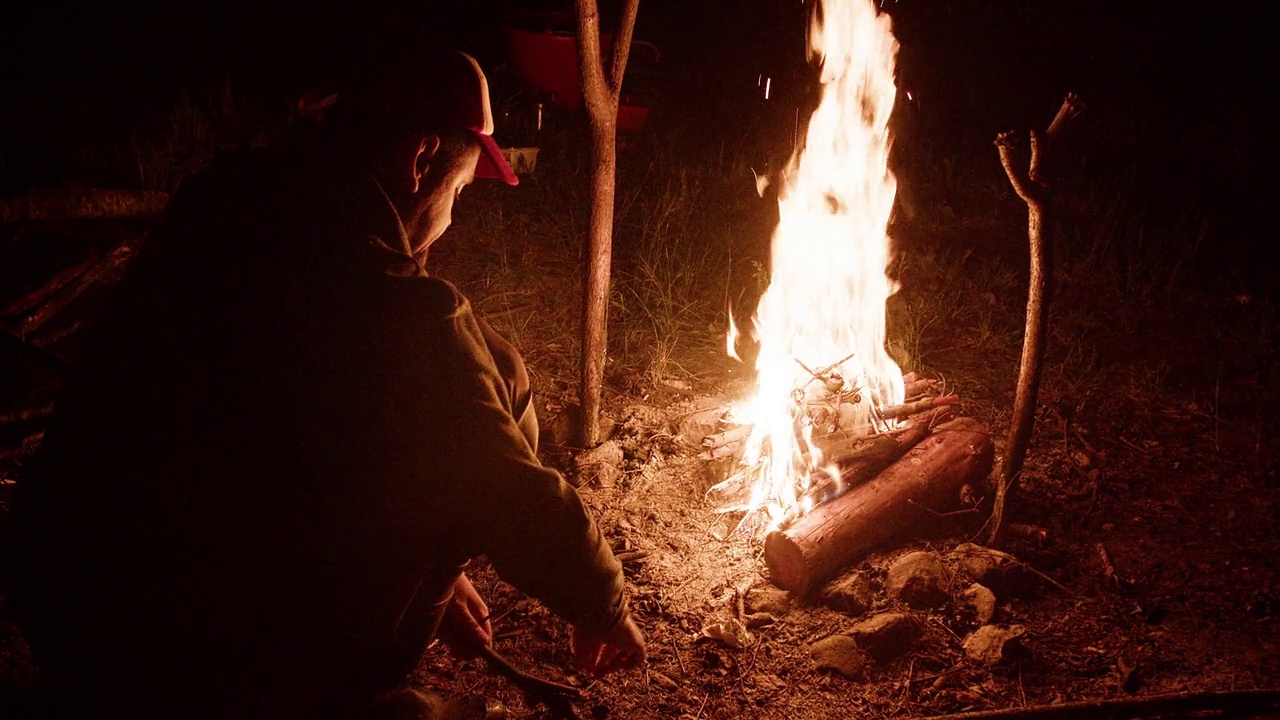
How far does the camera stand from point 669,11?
9.31m

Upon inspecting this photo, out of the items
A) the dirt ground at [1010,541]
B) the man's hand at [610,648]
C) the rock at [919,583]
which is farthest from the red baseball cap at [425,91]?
the rock at [919,583]

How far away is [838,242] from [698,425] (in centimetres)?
132

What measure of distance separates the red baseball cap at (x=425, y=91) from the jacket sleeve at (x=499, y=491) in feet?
1.45

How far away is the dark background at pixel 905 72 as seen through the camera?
246 inches

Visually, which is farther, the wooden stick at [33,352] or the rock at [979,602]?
the wooden stick at [33,352]

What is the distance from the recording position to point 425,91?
1.78 m

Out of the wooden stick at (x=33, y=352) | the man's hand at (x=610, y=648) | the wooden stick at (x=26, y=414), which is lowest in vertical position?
the wooden stick at (x=26, y=414)

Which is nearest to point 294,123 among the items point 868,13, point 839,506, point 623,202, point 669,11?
point 839,506

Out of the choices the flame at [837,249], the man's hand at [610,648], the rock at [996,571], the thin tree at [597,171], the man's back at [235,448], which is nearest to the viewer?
the man's back at [235,448]

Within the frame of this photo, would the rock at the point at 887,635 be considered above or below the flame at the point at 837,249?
below

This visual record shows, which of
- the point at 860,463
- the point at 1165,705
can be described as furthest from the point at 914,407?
the point at 1165,705

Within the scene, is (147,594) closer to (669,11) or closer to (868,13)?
(868,13)

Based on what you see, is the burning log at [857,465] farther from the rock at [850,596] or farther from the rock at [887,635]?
the rock at [887,635]

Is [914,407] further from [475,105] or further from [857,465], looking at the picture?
[475,105]
